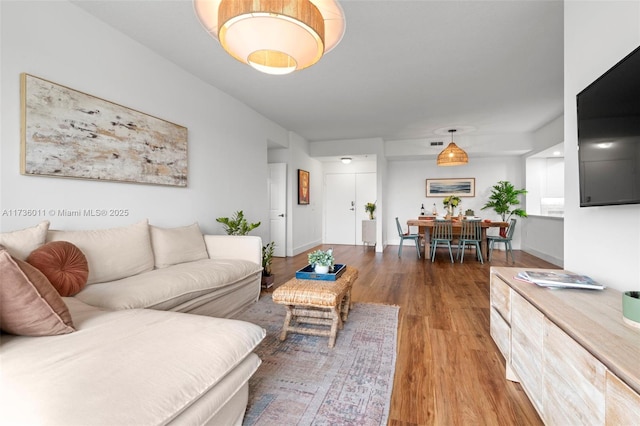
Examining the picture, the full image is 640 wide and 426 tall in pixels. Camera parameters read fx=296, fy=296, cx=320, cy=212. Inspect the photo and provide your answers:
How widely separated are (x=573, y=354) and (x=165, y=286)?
2.24 meters

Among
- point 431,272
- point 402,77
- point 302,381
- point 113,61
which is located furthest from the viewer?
point 431,272

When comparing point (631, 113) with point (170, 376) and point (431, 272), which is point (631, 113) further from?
point (431, 272)

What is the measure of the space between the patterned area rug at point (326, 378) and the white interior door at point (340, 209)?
540 cm

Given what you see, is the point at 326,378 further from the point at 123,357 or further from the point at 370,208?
the point at 370,208

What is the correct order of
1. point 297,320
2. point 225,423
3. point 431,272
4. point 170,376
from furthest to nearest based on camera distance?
point 431,272, point 297,320, point 225,423, point 170,376

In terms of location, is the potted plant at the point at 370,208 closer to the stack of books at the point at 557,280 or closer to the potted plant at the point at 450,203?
the potted plant at the point at 450,203

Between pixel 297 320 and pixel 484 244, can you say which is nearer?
pixel 297 320

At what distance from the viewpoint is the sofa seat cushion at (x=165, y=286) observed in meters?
1.83

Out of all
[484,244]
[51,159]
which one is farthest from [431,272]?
[51,159]

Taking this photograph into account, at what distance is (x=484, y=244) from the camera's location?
5.64 m

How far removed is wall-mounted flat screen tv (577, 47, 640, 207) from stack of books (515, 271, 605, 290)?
1.34 ft

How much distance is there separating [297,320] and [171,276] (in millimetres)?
1035

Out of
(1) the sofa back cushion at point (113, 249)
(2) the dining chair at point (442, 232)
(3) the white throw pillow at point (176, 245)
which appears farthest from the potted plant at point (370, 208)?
(1) the sofa back cushion at point (113, 249)

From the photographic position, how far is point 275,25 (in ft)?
4.73
